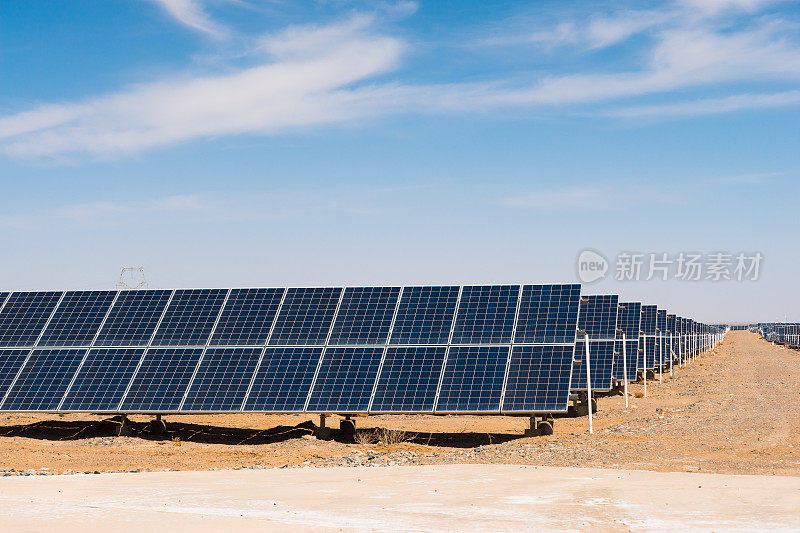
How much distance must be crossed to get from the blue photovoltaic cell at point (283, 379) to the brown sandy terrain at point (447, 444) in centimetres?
118

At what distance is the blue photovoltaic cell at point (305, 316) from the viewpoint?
968 inches

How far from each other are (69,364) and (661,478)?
17527 millimetres

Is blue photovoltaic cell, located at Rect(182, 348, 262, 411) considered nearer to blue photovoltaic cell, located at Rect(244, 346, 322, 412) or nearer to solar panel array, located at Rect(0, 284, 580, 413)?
solar panel array, located at Rect(0, 284, 580, 413)

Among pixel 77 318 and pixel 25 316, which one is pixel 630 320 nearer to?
pixel 77 318

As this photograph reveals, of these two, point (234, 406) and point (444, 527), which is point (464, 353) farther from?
point (444, 527)

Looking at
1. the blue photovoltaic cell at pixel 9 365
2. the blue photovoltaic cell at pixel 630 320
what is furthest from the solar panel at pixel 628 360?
the blue photovoltaic cell at pixel 9 365

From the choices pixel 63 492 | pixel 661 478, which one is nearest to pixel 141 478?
pixel 63 492

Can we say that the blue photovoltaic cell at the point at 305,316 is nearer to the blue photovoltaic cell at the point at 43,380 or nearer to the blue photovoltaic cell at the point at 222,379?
the blue photovoltaic cell at the point at 222,379

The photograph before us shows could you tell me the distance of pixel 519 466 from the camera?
1762 cm

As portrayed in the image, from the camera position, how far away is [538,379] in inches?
865

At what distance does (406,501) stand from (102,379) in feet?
47.9

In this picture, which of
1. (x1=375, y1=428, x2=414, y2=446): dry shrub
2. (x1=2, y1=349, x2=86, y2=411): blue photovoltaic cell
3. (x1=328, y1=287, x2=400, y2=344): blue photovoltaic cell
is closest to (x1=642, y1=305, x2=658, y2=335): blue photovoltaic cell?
(x1=328, y1=287, x2=400, y2=344): blue photovoltaic cell

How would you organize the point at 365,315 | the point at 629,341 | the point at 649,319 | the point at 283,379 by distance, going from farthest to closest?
the point at 649,319
the point at 629,341
the point at 365,315
the point at 283,379

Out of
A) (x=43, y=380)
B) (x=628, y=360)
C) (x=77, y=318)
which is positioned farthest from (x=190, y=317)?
(x=628, y=360)
